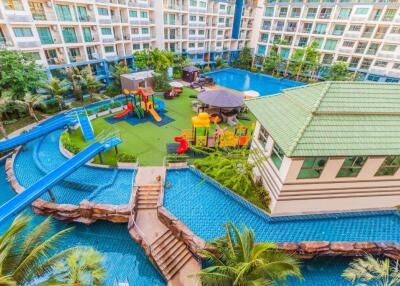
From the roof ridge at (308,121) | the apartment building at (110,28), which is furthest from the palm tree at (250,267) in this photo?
the apartment building at (110,28)

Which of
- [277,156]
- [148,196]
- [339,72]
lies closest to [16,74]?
[148,196]

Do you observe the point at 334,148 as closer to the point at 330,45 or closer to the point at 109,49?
the point at 109,49

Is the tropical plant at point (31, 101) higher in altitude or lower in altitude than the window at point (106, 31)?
lower

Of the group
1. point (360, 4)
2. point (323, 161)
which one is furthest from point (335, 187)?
point (360, 4)

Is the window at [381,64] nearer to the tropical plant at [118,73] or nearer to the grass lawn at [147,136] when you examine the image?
the grass lawn at [147,136]

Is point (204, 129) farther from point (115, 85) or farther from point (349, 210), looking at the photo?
→ point (115, 85)

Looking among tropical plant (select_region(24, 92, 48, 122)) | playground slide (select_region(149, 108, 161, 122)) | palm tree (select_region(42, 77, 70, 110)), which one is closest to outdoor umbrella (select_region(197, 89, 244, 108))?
playground slide (select_region(149, 108, 161, 122))
